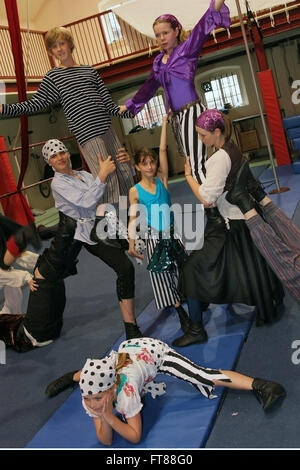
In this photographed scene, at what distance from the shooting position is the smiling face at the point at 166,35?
2.86 m

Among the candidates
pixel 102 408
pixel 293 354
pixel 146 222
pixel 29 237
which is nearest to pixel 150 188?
pixel 146 222

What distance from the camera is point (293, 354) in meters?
2.46

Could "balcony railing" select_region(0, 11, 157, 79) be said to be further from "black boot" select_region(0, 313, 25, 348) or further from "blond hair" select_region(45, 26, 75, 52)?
"black boot" select_region(0, 313, 25, 348)

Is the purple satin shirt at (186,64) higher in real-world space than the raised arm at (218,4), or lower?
lower

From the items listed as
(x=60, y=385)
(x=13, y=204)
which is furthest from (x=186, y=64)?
(x=13, y=204)

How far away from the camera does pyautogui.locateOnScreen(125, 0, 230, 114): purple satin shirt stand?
2782 millimetres

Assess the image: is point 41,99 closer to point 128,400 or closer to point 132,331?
point 132,331

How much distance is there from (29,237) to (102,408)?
1421 mm

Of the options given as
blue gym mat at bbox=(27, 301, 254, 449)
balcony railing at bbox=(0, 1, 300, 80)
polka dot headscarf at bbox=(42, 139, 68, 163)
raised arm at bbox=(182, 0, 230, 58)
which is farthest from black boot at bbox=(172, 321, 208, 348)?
balcony railing at bbox=(0, 1, 300, 80)

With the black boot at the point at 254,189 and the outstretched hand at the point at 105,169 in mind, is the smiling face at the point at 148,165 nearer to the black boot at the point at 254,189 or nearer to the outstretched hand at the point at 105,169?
the outstretched hand at the point at 105,169

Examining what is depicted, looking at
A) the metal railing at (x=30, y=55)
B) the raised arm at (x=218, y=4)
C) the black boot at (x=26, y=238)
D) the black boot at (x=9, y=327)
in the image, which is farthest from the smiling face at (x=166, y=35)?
the metal railing at (x=30, y=55)

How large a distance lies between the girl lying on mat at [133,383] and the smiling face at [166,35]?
174 centimetres

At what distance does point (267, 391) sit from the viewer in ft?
6.88
